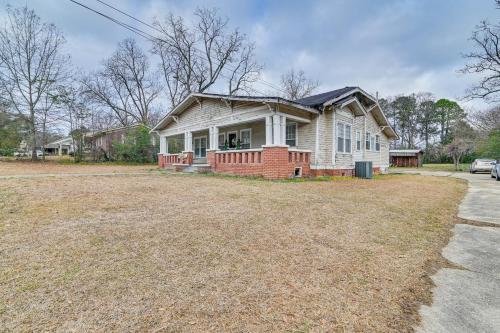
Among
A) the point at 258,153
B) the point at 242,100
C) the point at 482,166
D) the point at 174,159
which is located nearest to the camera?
the point at 258,153

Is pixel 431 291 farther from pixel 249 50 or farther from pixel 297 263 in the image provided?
pixel 249 50

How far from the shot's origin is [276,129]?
11195mm

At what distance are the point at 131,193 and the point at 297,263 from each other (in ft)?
16.4

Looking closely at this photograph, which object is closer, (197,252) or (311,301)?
(311,301)

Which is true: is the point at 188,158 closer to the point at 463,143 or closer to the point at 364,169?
the point at 364,169

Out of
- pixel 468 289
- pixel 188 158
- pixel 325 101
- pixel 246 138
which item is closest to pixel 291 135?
pixel 325 101

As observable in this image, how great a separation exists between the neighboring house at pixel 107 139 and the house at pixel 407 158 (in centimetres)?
3722

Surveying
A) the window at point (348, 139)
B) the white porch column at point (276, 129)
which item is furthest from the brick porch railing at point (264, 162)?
the window at point (348, 139)

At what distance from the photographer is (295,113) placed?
12609mm

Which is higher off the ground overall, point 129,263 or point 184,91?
point 184,91

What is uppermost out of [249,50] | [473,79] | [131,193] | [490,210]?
[249,50]

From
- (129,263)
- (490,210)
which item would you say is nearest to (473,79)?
(490,210)

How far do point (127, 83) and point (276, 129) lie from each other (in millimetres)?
29632

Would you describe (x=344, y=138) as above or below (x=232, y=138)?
below
